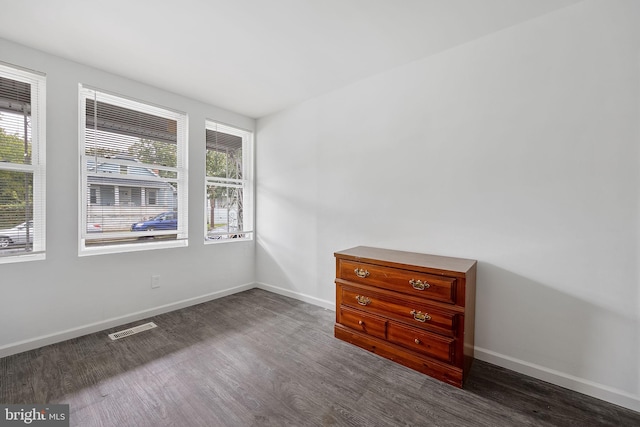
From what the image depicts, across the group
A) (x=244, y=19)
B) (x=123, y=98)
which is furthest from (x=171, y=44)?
(x=123, y=98)

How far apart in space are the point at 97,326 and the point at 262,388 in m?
1.97

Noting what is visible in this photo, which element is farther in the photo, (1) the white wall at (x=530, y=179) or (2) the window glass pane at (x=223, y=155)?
(2) the window glass pane at (x=223, y=155)

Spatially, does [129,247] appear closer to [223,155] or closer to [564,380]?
[223,155]

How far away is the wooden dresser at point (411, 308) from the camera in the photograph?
6.38ft

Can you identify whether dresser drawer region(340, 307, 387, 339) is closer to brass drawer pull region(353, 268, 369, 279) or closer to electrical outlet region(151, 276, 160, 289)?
brass drawer pull region(353, 268, 369, 279)

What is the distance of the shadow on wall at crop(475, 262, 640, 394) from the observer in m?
1.74

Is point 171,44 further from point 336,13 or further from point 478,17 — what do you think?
point 478,17

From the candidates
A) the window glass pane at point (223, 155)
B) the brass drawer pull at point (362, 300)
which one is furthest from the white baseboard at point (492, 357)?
the window glass pane at point (223, 155)

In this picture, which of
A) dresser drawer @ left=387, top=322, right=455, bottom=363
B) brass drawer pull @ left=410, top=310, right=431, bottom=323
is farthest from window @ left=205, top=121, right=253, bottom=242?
brass drawer pull @ left=410, top=310, right=431, bottom=323

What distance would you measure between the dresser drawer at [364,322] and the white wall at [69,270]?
205 cm

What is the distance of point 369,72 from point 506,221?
6.34ft

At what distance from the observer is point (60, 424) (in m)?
1.57

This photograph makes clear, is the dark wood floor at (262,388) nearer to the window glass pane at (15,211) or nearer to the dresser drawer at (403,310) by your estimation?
the dresser drawer at (403,310)

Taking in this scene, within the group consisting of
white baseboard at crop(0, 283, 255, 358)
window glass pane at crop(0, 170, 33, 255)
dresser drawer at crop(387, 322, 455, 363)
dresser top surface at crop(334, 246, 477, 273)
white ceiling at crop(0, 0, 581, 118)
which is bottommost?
white baseboard at crop(0, 283, 255, 358)
